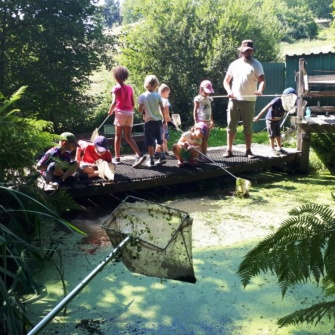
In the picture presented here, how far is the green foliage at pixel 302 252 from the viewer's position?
1.39 meters

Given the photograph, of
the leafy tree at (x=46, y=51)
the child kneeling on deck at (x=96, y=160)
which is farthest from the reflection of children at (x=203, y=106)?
the leafy tree at (x=46, y=51)

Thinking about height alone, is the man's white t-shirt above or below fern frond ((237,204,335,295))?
above

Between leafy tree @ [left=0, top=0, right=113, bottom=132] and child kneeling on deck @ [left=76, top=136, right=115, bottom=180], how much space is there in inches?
149

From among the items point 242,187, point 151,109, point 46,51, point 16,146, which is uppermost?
point 46,51

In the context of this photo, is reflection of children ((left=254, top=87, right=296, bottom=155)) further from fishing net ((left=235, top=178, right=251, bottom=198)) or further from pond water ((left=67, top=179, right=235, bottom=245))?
fishing net ((left=235, top=178, right=251, bottom=198))

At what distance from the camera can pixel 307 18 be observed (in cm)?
4156

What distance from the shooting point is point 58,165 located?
4672 mm

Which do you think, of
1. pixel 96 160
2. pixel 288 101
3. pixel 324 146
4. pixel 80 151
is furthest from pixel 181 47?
pixel 96 160

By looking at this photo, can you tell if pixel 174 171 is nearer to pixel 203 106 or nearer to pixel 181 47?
pixel 203 106

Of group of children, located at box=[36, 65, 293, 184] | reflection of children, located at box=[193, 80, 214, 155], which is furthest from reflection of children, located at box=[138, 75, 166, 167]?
reflection of children, located at box=[193, 80, 214, 155]

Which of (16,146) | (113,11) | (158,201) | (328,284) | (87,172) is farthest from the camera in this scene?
(113,11)

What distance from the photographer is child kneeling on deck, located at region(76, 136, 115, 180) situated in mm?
5031

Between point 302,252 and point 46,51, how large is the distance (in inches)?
353

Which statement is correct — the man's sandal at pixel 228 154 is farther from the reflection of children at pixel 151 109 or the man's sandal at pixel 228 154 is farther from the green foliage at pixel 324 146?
the green foliage at pixel 324 146
